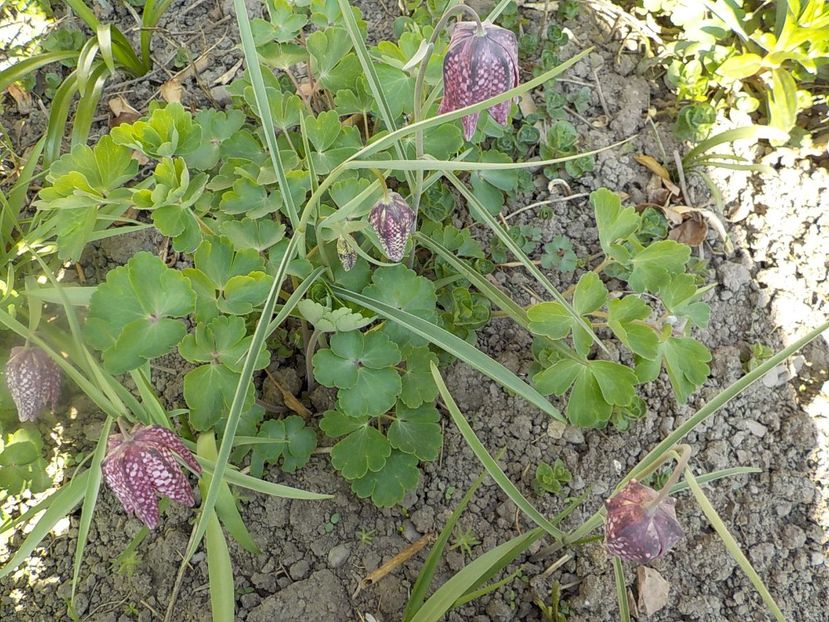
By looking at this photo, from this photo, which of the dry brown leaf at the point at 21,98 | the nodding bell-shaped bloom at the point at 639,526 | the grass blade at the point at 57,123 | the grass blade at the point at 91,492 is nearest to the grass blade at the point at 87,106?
the grass blade at the point at 57,123

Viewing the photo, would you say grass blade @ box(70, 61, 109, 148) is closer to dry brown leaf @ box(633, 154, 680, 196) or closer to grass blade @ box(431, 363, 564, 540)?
grass blade @ box(431, 363, 564, 540)

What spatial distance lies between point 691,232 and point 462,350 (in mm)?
795

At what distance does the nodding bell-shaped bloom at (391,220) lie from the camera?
1.05m

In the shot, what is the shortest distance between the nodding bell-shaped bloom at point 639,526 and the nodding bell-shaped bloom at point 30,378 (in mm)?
938

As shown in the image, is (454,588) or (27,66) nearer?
(454,588)

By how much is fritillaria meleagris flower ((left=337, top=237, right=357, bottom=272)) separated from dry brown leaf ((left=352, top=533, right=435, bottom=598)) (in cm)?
54

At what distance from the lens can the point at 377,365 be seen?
123 cm

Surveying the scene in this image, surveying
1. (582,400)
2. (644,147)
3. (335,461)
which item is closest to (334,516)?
(335,461)

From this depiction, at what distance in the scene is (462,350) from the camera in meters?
1.13

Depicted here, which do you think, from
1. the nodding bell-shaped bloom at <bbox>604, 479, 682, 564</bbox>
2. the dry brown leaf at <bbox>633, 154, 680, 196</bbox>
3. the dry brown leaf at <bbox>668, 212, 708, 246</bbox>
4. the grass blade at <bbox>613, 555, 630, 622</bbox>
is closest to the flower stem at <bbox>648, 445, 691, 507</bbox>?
the nodding bell-shaped bloom at <bbox>604, 479, 682, 564</bbox>

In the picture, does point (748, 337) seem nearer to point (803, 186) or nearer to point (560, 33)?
point (803, 186)

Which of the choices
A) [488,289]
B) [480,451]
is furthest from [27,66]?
[480,451]

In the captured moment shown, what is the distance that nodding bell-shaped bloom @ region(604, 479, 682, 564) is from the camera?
0.95 metres

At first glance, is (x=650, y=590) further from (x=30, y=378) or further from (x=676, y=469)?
(x=30, y=378)
